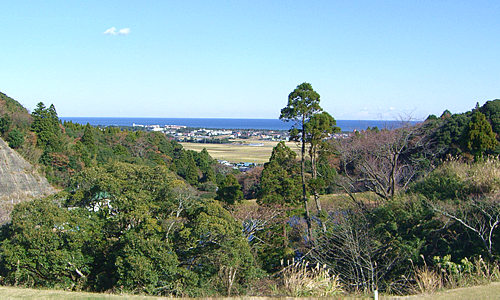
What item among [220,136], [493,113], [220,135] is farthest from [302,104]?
[220,135]

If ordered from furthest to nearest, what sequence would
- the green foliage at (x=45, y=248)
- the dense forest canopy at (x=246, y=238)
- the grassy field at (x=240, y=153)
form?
the grassy field at (x=240, y=153) → the green foliage at (x=45, y=248) → the dense forest canopy at (x=246, y=238)

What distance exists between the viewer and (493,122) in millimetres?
25484

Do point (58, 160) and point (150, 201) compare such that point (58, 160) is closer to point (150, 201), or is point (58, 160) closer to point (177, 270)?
point (150, 201)

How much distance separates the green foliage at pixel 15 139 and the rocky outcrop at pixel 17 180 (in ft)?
6.19

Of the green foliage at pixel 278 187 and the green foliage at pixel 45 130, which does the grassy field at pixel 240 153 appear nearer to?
the green foliage at pixel 45 130

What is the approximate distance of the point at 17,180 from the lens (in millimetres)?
25219

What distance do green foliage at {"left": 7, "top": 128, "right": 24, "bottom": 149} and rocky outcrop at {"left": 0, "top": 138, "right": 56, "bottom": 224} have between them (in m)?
1.89

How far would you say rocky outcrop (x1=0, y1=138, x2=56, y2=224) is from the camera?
931 inches

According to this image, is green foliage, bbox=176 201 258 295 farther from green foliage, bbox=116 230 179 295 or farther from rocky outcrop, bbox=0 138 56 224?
rocky outcrop, bbox=0 138 56 224

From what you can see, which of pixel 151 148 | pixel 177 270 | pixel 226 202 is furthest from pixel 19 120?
pixel 177 270

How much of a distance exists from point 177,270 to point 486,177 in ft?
30.0

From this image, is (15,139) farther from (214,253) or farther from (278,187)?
(214,253)

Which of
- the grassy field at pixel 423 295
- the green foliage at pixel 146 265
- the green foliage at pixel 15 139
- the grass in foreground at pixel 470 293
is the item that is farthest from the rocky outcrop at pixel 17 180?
the grass in foreground at pixel 470 293

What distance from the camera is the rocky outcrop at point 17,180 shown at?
77.6ft
